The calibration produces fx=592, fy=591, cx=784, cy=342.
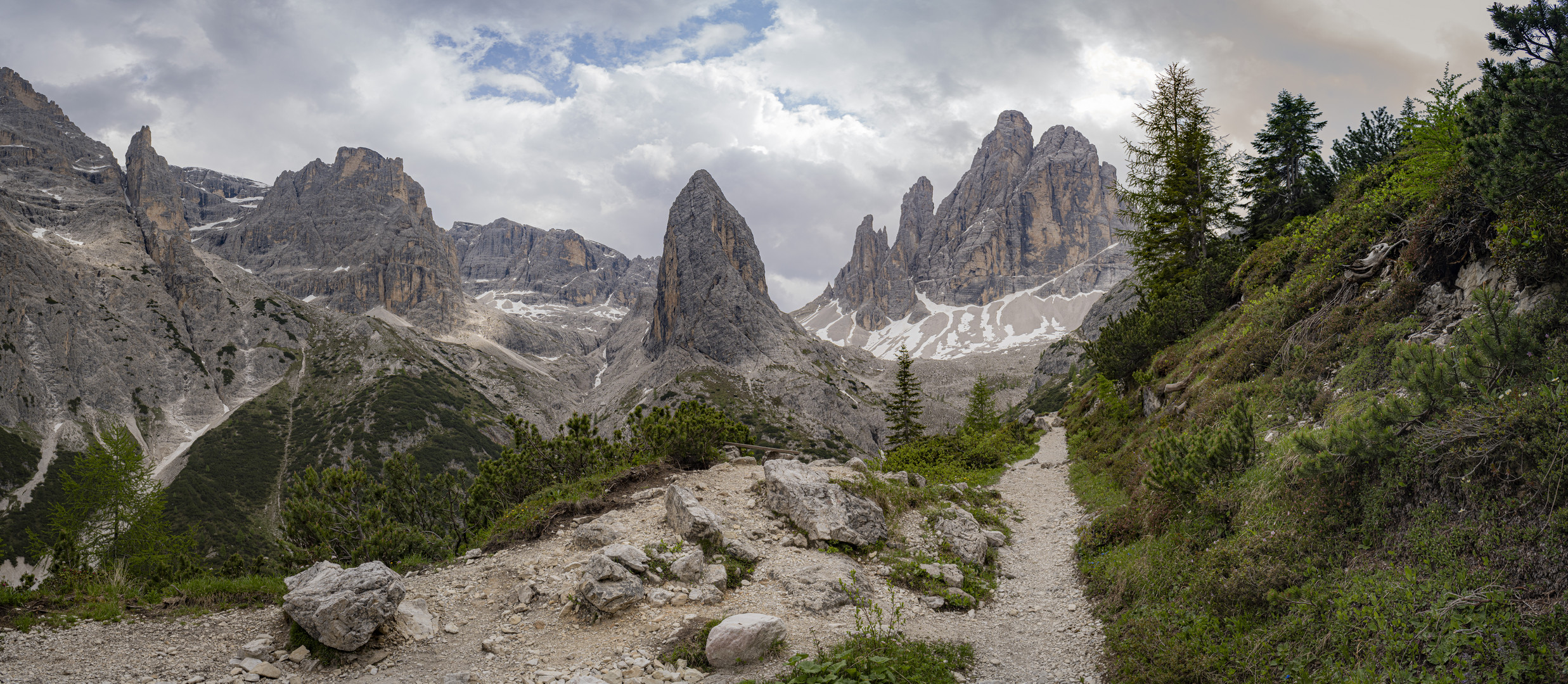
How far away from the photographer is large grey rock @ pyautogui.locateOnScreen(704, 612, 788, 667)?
7969 mm

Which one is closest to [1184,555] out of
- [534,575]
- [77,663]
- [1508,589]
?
[1508,589]

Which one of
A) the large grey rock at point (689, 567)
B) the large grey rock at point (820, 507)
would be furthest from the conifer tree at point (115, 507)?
the large grey rock at point (820, 507)

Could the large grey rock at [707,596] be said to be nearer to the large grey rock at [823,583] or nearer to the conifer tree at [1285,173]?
the large grey rock at [823,583]

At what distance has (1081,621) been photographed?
9562mm

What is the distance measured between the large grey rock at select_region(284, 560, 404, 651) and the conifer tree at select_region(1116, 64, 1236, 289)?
30502mm

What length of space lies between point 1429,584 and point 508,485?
18693 millimetres

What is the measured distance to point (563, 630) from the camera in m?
9.12

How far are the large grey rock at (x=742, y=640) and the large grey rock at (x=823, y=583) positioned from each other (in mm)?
1787

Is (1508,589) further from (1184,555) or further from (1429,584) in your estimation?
(1184,555)

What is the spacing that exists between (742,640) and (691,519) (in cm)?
405

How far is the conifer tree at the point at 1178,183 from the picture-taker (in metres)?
27.2

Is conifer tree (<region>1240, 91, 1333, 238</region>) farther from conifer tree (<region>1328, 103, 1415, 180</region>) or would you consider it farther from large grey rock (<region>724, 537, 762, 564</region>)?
large grey rock (<region>724, 537, 762, 564</region>)

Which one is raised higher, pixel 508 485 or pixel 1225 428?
pixel 1225 428

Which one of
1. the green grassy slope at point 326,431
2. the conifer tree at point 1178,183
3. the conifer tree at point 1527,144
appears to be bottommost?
the green grassy slope at point 326,431
